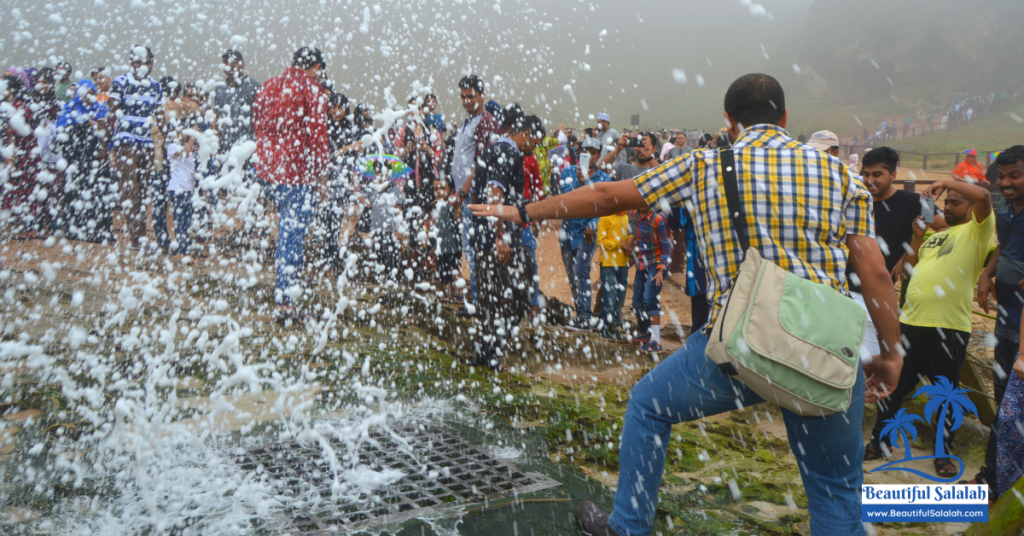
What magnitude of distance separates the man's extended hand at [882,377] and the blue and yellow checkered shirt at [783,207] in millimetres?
376

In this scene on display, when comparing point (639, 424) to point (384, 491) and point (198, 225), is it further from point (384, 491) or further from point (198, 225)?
point (198, 225)

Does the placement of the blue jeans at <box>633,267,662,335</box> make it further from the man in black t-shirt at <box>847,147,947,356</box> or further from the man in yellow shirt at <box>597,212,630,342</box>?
the man in black t-shirt at <box>847,147,947,356</box>

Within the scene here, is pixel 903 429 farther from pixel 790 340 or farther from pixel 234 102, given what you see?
pixel 234 102

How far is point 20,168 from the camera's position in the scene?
26.5 ft

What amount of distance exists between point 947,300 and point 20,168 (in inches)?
409

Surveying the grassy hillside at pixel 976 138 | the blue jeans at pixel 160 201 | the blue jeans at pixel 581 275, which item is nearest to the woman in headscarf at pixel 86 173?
the blue jeans at pixel 160 201

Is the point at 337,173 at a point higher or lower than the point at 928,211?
higher

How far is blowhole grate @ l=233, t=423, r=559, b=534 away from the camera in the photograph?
2.55 metres

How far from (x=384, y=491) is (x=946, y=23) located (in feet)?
389

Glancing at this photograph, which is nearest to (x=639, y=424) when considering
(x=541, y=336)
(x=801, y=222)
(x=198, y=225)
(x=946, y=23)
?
(x=801, y=222)

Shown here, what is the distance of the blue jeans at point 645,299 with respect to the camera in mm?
6059

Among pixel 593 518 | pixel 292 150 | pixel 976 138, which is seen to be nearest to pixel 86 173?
pixel 292 150

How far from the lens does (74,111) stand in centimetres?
754

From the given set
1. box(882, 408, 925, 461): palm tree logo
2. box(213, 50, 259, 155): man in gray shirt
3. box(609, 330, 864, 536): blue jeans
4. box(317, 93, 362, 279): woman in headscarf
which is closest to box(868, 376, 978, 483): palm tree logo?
box(882, 408, 925, 461): palm tree logo
